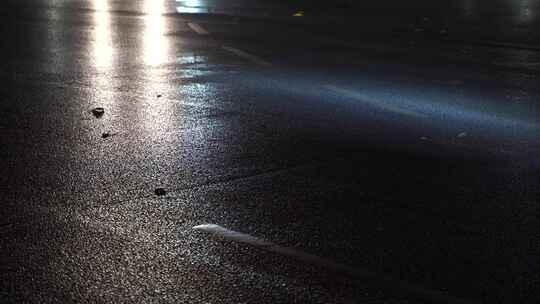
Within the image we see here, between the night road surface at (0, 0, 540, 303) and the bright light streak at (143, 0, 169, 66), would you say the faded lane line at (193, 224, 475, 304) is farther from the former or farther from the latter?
the bright light streak at (143, 0, 169, 66)

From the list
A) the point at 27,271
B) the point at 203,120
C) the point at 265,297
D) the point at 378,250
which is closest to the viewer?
the point at 265,297

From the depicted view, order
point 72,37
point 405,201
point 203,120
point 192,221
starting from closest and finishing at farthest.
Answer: point 192,221
point 405,201
point 203,120
point 72,37

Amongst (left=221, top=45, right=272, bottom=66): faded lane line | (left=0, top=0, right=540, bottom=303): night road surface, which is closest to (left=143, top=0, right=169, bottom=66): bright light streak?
(left=0, top=0, right=540, bottom=303): night road surface

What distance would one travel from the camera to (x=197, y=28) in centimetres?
1831

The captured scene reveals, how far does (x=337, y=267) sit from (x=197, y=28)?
45.8ft

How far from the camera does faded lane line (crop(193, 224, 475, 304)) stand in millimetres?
4473

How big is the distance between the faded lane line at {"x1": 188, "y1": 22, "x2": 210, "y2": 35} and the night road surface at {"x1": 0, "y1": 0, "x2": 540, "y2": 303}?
2536 mm

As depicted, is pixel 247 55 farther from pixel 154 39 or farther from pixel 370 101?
pixel 370 101

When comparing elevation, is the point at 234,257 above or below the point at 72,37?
above

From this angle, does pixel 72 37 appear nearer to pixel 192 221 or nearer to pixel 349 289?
pixel 192 221

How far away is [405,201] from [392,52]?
9089mm

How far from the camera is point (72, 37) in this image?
638 inches

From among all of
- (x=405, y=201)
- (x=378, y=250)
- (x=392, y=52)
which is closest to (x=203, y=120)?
(x=405, y=201)

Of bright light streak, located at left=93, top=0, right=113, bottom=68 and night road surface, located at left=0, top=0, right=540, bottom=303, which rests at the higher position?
night road surface, located at left=0, top=0, right=540, bottom=303
